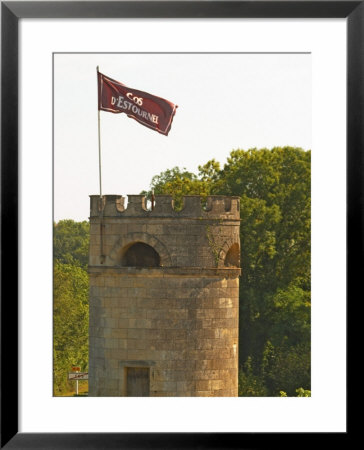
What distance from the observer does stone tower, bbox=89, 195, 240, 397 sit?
1967 centimetres

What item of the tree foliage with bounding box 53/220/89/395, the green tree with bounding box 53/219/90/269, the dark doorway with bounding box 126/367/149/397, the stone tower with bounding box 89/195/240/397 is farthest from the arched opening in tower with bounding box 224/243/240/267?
the green tree with bounding box 53/219/90/269

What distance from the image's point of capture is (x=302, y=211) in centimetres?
3303

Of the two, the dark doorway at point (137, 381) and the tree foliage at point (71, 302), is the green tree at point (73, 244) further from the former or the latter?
the dark doorway at point (137, 381)

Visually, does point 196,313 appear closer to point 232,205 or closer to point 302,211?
point 232,205

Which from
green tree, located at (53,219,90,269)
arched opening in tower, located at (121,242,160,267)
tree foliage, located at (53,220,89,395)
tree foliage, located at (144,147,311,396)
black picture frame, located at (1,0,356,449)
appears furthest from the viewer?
tree foliage, located at (144,147,311,396)

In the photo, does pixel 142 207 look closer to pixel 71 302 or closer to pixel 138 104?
pixel 138 104

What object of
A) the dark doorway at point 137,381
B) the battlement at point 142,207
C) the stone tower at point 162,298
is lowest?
the dark doorway at point 137,381

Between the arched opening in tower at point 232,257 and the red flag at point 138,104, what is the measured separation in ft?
14.1

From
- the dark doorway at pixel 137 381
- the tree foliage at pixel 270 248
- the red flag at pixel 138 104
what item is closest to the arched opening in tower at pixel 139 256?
the dark doorway at pixel 137 381

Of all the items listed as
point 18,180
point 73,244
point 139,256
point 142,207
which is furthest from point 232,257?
point 73,244

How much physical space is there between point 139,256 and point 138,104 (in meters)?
4.05

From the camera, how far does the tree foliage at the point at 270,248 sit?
3194cm

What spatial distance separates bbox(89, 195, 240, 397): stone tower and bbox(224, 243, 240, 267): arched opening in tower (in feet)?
Result: 0.18

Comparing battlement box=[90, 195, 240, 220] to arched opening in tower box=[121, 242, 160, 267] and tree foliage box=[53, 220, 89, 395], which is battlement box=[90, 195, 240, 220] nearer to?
arched opening in tower box=[121, 242, 160, 267]
